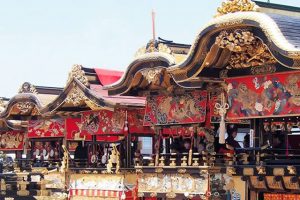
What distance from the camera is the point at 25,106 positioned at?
28.2 metres

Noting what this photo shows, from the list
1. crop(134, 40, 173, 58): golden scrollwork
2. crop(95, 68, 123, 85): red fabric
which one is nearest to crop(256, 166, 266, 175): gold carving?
crop(134, 40, 173, 58): golden scrollwork

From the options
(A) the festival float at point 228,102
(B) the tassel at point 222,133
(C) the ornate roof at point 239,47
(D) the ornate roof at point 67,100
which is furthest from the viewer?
(D) the ornate roof at point 67,100

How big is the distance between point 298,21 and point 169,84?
480cm

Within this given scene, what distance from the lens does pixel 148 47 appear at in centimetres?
2167

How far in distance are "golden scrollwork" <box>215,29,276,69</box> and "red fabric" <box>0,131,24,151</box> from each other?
1503 centimetres

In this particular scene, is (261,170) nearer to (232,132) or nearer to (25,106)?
(232,132)

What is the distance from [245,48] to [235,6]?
3.32 feet

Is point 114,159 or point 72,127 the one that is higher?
point 72,127

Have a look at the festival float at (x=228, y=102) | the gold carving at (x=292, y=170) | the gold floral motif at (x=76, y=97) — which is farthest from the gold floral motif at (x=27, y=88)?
the gold carving at (x=292, y=170)

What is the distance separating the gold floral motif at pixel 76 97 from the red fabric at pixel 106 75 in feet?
3.12

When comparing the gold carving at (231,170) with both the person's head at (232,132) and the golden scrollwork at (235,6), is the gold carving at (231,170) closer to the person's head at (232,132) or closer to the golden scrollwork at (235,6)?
the person's head at (232,132)

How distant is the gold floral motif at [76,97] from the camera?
24.5 m

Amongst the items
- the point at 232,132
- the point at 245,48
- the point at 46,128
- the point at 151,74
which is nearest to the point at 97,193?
the point at 46,128

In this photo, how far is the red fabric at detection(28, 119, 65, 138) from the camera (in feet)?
92.4
